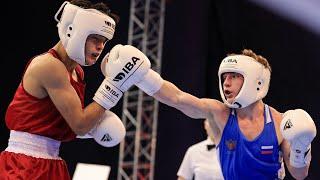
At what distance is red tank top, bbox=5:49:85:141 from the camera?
278 cm

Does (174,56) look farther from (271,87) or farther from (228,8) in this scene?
(271,87)

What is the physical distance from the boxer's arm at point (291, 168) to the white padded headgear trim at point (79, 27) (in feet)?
4.32

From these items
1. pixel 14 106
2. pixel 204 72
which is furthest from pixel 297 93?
pixel 14 106

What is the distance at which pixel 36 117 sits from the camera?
2.79m

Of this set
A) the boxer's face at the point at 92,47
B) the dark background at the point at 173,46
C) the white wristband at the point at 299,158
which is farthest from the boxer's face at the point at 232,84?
the dark background at the point at 173,46

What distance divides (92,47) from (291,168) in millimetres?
1417

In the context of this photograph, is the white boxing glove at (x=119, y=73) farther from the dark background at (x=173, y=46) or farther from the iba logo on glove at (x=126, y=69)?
the dark background at (x=173, y=46)

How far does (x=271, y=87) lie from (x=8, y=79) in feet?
10.2

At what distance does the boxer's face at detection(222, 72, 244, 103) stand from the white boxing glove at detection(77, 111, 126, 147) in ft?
2.54

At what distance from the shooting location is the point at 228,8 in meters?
6.53

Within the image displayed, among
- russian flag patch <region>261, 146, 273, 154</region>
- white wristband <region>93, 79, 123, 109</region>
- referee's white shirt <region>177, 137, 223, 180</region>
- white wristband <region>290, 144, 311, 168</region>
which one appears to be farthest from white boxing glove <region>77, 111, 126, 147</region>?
referee's white shirt <region>177, 137, 223, 180</region>

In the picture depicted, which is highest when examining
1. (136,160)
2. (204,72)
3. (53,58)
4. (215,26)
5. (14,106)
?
(215,26)

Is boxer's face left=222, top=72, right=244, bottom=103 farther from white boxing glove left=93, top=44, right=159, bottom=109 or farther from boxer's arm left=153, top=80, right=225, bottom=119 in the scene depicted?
white boxing glove left=93, top=44, right=159, bottom=109

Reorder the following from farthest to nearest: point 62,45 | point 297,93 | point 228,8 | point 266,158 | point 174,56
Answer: point 174,56, point 228,8, point 297,93, point 266,158, point 62,45
